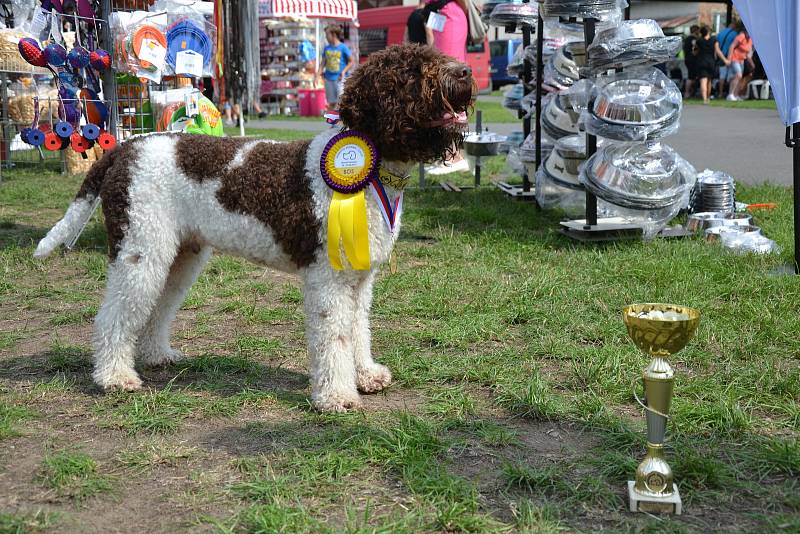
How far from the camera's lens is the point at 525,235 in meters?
6.21

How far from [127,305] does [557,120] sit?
441cm

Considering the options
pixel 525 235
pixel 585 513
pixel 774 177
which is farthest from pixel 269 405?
pixel 774 177

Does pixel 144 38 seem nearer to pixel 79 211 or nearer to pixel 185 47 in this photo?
pixel 185 47

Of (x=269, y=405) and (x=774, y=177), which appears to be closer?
(x=269, y=405)

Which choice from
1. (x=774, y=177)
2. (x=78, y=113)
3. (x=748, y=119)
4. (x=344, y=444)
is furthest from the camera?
(x=748, y=119)

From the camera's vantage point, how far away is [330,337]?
3127 millimetres

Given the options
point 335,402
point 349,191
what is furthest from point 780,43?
point 335,402

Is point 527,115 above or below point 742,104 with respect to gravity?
below

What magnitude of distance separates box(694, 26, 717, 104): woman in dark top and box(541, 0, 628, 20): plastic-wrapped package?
17287 mm

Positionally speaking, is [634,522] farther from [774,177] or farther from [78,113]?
[774,177]

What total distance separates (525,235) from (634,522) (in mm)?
4036

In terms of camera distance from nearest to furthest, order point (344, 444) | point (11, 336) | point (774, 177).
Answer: point (344, 444) < point (11, 336) < point (774, 177)

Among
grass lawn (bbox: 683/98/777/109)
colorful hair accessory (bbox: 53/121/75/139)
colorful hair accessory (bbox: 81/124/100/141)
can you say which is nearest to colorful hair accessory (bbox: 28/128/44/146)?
colorful hair accessory (bbox: 53/121/75/139)

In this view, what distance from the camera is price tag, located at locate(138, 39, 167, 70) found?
218 inches
